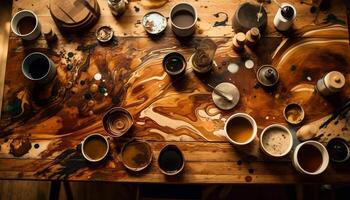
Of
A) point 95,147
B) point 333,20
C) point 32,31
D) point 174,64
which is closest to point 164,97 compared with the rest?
point 174,64

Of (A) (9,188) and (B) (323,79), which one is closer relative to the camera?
(B) (323,79)

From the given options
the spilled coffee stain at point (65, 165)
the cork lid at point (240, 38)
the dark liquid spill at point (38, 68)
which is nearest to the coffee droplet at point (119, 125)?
the spilled coffee stain at point (65, 165)

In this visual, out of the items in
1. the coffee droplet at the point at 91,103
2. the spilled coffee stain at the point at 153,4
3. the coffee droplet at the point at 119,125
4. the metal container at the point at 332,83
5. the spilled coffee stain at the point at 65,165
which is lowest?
the spilled coffee stain at the point at 65,165

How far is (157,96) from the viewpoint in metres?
2.04

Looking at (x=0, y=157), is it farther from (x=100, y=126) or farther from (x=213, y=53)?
(x=213, y=53)

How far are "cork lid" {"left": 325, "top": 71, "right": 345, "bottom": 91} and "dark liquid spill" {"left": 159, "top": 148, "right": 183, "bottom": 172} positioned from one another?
2.77 ft

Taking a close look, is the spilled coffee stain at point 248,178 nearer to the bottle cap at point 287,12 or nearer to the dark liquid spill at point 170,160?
the dark liquid spill at point 170,160

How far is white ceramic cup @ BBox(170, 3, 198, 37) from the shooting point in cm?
205

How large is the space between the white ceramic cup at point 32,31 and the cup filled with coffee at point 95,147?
0.70 m

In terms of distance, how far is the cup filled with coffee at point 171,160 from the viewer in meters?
1.88

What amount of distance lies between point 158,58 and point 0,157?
100cm

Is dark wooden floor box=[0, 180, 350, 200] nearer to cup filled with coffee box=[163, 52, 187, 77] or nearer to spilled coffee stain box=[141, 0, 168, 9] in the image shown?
cup filled with coffee box=[163, 52, 187, 77]

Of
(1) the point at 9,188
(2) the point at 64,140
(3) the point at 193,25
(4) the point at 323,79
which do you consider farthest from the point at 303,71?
(1) the point at 9,188

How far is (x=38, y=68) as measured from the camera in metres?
2.10
